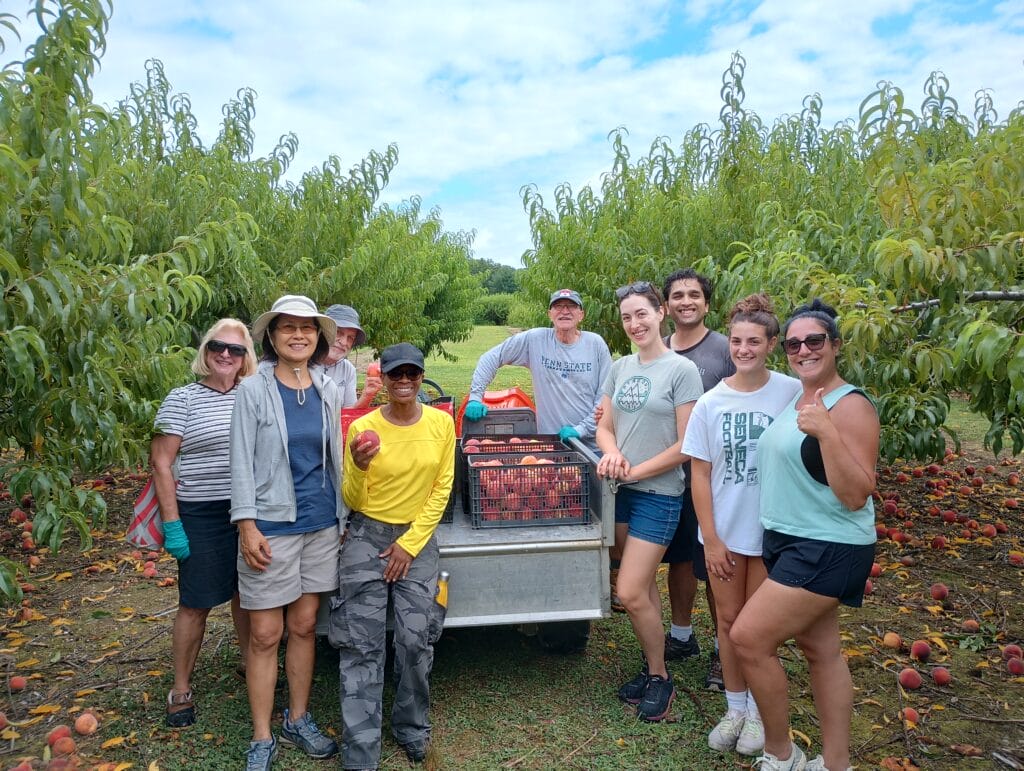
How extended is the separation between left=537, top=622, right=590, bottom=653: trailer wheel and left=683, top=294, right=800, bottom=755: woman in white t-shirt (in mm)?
1143

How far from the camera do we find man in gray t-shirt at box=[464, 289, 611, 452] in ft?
16.1

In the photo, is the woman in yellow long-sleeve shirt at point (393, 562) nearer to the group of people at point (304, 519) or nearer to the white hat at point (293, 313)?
the group of people at point (304, 519)

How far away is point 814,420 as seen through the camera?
2736 mm

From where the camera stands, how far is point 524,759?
3.49 meters

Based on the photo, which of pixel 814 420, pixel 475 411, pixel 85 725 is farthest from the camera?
pixel 475 411

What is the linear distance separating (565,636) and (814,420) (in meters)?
2.32

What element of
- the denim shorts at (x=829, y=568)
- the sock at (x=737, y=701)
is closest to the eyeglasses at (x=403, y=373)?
the denim shorts at (x=829, y=568)

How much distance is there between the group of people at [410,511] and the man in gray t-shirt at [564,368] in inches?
38.8

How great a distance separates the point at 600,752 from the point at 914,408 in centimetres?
318

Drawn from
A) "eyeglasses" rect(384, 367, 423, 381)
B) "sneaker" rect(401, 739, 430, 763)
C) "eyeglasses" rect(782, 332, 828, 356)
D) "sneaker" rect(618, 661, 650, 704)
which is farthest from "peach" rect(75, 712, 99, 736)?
"eyeglasses" rect(782, 332, 828, 356)

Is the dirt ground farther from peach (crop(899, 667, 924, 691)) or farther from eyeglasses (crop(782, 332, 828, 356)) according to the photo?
eyeglasses (crop(782, 332, 828, 356))

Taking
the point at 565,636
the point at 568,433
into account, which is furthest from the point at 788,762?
the point at 568,433

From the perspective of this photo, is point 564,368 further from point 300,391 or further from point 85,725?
point 85,725

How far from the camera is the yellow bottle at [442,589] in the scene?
3557mm
